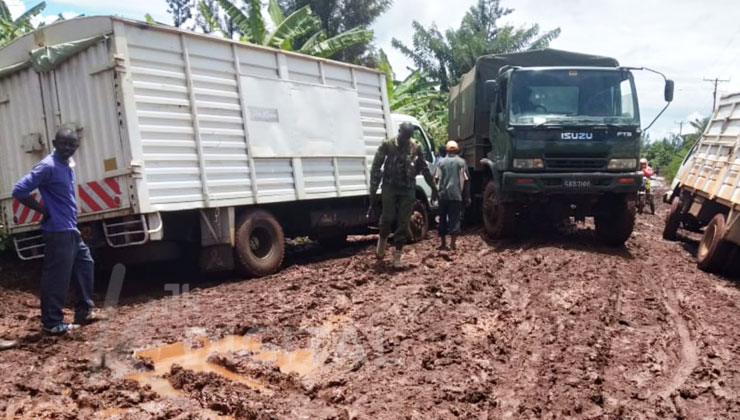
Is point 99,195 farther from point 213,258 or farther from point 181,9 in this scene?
point 181,9

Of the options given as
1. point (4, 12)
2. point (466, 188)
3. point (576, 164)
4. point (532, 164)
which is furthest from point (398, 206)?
point (4, 12)

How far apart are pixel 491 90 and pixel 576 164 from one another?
1853 millimetres

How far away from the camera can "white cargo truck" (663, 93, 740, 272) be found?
26.7 ft

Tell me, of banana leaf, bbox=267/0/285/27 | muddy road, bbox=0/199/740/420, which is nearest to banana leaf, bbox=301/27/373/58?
banana leaf, bbox=267/0/285/27

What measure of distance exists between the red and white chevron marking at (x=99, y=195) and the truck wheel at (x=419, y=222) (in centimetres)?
500

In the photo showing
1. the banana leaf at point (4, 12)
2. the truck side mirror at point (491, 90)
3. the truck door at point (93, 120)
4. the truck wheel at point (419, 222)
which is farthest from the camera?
the banana leaf at point (4, 12)

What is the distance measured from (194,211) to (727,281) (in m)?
6.62

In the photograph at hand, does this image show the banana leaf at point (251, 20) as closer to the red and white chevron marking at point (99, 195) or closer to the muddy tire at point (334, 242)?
the muddy tire at point (334, 242)

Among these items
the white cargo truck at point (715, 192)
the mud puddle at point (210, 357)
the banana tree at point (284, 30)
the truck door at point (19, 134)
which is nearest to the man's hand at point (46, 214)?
the mud puddle at point (210, 357)

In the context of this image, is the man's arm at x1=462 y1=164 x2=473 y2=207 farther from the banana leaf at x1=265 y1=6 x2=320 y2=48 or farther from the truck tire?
the banana leaf at x1=265 y1=6 x2=320 y2=48

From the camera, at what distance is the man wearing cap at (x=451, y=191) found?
934 centimetres

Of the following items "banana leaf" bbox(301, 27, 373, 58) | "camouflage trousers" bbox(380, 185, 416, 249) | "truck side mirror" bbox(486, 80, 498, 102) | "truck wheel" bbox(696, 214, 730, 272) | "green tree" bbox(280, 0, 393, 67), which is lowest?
"truck wheel" bbox(696, 214, 730, 272)

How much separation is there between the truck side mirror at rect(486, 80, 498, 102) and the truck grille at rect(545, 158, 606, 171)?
1.51 meters

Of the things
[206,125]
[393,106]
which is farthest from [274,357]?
[393,106]
